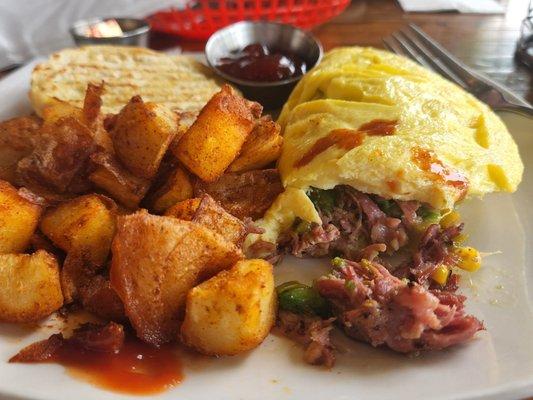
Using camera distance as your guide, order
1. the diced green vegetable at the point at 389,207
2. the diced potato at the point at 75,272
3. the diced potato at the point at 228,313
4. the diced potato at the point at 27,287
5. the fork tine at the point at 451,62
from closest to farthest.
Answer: the diced potato at the point at 228,313 → the diced potato at the point at 27,287 → the diced potato at the point at 75,272 → the diced green vegetable at the point at 389,207 → the fork tine at the point at 451,62

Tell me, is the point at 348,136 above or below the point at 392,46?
above

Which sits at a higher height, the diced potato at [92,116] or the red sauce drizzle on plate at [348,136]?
the diced potato at [92,116]

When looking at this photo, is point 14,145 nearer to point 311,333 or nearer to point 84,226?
point 84,226

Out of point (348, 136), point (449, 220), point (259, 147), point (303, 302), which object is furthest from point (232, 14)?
point (303, 302)

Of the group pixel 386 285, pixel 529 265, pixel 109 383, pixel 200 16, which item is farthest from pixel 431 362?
pixel 200 16

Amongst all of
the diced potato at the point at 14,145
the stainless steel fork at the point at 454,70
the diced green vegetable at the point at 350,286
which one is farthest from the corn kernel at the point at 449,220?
the diced potato at the point at 14,145

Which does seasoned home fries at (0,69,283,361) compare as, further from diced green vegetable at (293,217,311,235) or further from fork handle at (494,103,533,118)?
fork handle at (494,103,533,118)

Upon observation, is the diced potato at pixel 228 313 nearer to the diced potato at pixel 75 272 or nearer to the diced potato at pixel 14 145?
the diced potato at pixel 75 272
